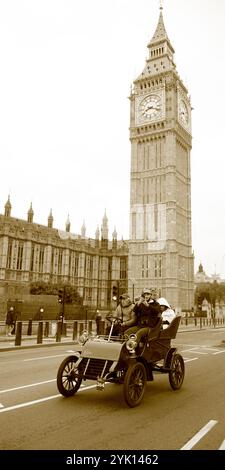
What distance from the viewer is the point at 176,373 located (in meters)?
7.94

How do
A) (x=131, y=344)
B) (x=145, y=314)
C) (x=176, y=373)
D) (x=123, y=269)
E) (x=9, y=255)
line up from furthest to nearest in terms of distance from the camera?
1. (x=123, y=269)
2. (x=9, y=255)
3. (x=176, y=373)
4. (x=145, y=314)
5. (x=131, y=344)

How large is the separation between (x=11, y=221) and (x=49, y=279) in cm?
1260

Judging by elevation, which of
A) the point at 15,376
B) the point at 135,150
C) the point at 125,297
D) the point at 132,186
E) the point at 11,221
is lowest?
the point at 15,376

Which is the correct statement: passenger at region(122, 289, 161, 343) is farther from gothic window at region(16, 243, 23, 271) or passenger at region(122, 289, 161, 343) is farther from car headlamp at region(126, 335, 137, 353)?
gothic window at region(16, 243, 23, 271)

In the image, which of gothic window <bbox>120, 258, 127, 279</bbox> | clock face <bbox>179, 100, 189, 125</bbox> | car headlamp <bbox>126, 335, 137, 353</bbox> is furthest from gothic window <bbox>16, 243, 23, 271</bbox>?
car headlamp <bbox>126, 335, 137, 353</bbox>

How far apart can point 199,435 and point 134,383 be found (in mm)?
1629

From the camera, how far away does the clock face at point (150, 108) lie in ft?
250

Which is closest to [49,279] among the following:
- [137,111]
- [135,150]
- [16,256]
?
[16,256]

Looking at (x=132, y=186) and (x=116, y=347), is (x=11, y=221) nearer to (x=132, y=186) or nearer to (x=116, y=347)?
(x=132, y=186)

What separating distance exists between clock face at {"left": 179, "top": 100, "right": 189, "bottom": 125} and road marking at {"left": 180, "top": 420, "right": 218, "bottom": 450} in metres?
78.2

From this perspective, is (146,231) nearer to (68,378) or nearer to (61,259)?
(61,259)

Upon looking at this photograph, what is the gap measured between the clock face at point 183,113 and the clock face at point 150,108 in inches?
201

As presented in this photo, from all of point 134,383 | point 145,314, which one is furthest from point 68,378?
point 145,314
